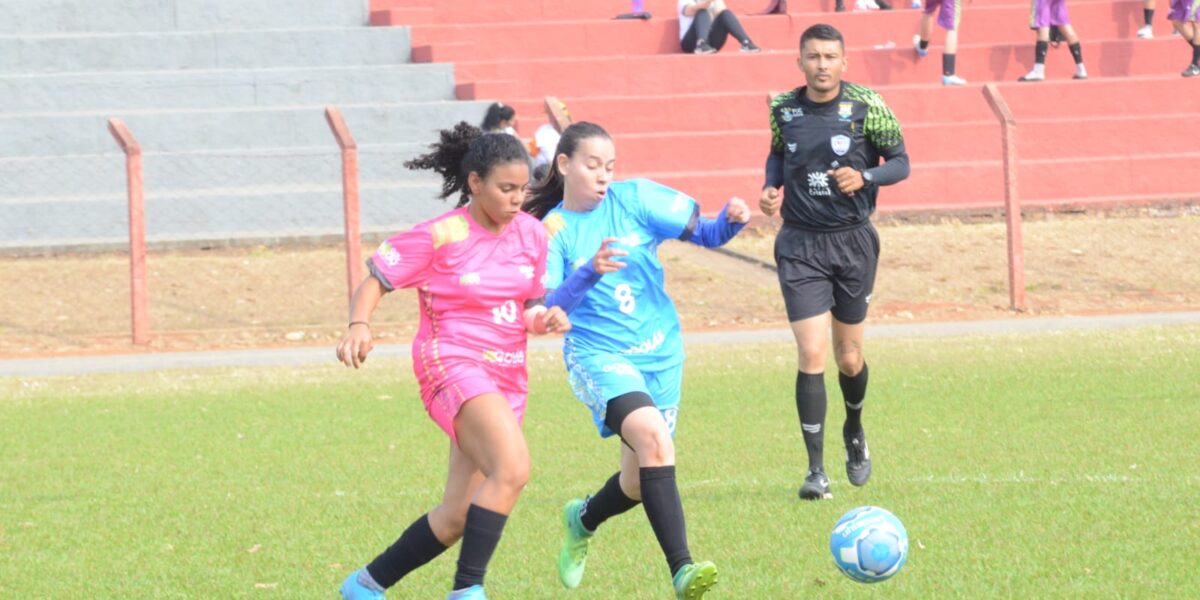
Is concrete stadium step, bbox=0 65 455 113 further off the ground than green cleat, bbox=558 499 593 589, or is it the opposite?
concrete stadium step, bbox=0 65 455 113

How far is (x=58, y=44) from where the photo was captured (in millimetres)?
23047

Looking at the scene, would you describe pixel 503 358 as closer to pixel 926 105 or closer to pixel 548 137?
pixel 548 137

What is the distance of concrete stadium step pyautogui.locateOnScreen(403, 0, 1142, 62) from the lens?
78.8 ft

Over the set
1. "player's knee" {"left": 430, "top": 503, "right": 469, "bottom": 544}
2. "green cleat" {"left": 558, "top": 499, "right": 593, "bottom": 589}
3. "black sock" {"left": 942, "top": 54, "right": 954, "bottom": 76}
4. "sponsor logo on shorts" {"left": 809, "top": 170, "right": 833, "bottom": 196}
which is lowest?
"green cleat" {"left": 558, "top": 499, "right": 593, "bottom": 589}

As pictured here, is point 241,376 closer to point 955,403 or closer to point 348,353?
point 955,403

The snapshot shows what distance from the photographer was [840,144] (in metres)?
8.59

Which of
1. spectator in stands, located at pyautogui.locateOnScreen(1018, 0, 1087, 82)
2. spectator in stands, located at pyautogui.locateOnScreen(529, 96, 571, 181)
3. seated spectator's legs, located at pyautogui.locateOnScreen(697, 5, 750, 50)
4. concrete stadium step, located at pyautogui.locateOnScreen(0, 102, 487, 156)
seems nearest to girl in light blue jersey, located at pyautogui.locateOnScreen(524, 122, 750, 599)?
spectator in stands, located at pyautogui.locateOnScreen(529, 96, 571, 181)

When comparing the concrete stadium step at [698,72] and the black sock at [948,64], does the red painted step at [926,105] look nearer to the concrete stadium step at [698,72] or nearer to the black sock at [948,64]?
the black sock at [948,64]

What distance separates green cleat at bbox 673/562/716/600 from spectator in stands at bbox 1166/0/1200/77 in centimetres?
1985

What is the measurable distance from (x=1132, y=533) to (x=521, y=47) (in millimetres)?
18047

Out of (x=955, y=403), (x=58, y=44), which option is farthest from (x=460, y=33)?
(x=955, y=403)

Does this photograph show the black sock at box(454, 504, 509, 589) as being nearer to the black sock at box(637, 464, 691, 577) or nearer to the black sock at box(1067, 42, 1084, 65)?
the black sock at box(637, 464, 691, 577)

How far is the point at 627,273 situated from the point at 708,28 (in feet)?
57.6

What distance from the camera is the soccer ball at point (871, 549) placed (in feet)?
20.1
